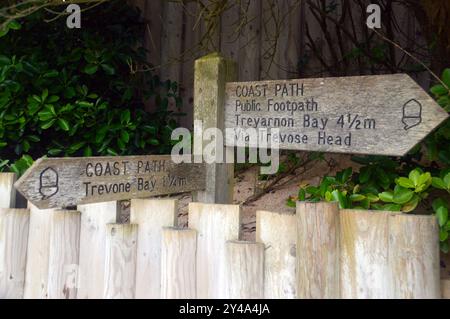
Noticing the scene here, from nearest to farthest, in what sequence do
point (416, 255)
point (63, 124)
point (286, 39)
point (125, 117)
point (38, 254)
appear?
point (416, 255) < point (38, 254) < point (63, 124) < point (125, 117) < point (286, 39)

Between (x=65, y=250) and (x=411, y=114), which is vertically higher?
(x=411, y=114)

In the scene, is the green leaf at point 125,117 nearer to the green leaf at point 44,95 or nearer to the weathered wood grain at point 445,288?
the green leaf at point 44,95

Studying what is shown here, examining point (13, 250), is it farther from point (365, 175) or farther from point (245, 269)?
point (365, 175)

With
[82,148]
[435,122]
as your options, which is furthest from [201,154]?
[82,148]

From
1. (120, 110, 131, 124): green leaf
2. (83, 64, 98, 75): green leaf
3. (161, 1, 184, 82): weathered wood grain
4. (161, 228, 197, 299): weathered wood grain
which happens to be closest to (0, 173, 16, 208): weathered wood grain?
(161, 228, 197, 299): weathered wood grain

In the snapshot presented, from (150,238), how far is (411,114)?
3.11ft

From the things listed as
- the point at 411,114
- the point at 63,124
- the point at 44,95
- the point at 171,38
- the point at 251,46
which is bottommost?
the point at 411,114

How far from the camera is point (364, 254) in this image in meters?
1.44

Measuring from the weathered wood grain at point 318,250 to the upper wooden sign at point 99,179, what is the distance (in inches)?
23.3

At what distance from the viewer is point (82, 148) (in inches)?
Result: 120

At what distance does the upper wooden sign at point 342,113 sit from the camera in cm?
156

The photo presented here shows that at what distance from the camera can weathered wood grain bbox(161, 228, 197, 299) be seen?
64.6 inches

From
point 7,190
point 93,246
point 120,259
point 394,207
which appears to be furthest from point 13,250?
point 394,207

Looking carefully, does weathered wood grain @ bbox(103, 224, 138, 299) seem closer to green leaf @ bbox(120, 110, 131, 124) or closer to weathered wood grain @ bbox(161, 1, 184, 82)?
green leaf @ bbox(120, 110, 131, 124)
